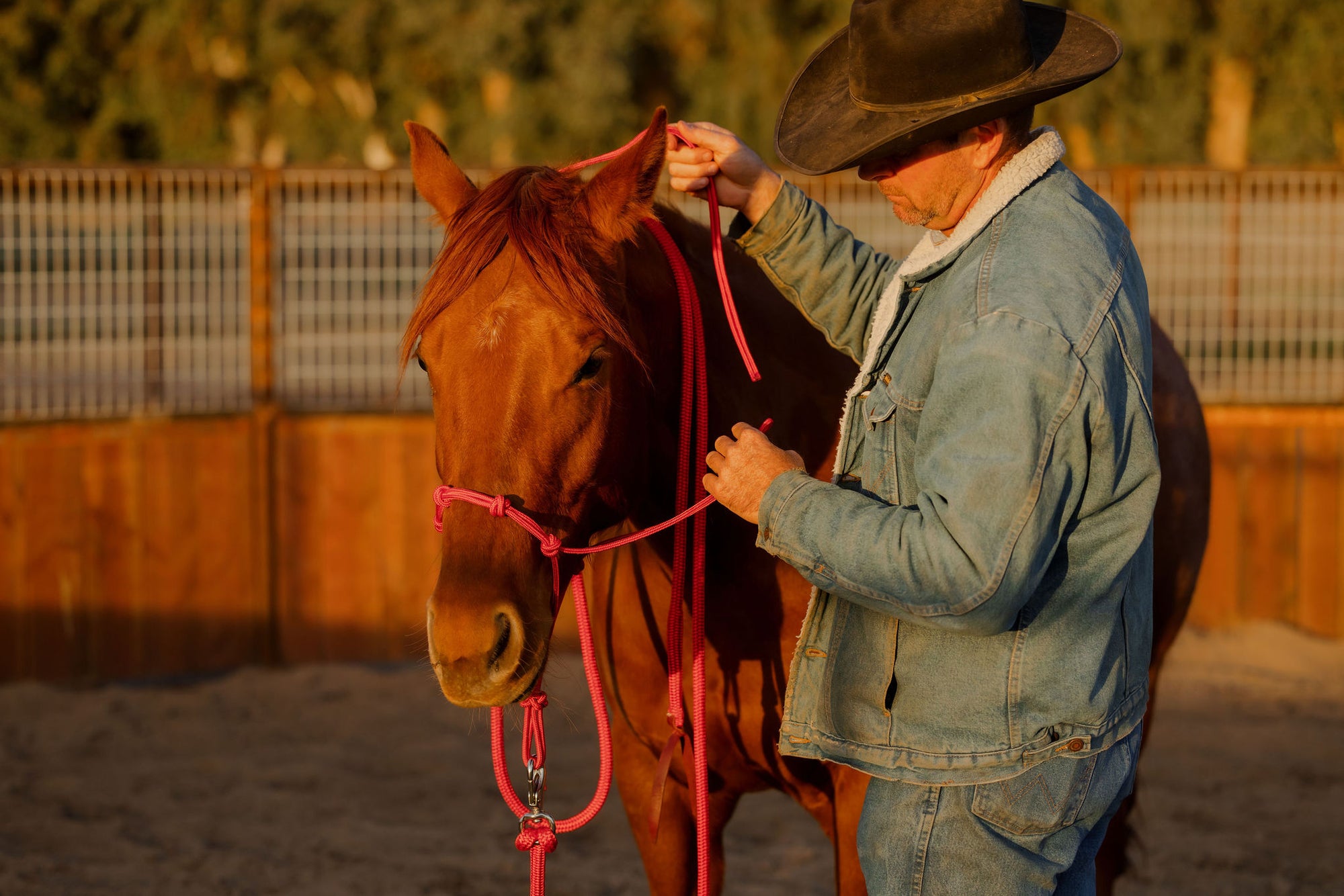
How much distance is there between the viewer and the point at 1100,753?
1.61 metres

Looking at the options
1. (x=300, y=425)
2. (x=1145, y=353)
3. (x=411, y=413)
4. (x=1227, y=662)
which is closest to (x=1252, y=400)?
(x=1227, y=662)

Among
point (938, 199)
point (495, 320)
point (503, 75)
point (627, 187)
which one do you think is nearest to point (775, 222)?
point (627, 187)

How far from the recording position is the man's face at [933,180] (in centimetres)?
166

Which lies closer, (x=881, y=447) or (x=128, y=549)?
(x=881, y=447)

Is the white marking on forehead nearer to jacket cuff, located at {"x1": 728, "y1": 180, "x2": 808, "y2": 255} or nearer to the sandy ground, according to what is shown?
jacket cuff, located at {"x1": 728, "y1": 180, "x2": 808, "y2": 255}

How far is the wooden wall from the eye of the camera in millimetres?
5477

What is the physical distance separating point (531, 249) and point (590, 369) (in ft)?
0.65

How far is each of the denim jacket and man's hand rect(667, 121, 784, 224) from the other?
518 millimetres

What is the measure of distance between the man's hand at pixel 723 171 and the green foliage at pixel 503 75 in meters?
13.4

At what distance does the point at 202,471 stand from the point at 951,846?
16.2ft

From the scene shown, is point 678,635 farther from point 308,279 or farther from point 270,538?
point 308,279

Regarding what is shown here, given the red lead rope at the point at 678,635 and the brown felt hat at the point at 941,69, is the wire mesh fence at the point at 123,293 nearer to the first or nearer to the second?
the red lead rope at the point at 678,635

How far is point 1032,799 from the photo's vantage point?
1.56m

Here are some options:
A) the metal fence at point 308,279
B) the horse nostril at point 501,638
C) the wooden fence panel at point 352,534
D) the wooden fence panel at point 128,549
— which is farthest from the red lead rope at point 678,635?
the wooden fence panel at point 128,549
